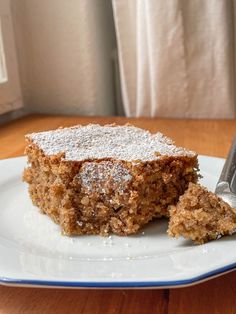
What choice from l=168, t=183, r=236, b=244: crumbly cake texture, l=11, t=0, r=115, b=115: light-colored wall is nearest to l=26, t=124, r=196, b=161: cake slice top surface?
l=168, t=183, r=236, b=244: crumbly cake texture

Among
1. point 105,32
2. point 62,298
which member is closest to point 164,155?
point 62,298

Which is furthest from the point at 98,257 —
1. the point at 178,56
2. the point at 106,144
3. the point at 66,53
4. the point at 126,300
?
the point at 66,53

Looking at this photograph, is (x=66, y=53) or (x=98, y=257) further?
(x=66, y=53)

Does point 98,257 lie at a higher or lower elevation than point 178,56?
lower

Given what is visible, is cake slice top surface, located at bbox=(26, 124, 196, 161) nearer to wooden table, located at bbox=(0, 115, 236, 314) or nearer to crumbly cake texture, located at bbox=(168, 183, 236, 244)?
crumbly cake texture, located at bbox=(168, 183, 236, 244)

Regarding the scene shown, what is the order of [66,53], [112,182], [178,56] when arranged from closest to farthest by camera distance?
[112,182] < [178,56] < [66,53]

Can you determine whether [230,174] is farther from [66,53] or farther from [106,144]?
[66,53]
